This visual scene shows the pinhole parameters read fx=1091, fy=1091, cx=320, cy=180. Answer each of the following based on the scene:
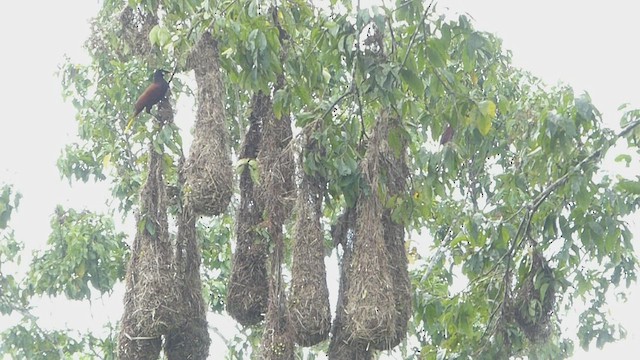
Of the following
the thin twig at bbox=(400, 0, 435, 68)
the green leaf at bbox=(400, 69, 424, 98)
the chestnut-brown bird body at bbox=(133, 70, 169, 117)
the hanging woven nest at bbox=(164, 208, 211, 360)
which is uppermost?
the chestnut-brown bird body at bbox=(133, 70, 169, 117)

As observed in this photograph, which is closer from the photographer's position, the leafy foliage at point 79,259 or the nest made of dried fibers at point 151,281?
the nest made of dried fibers at point 151,281

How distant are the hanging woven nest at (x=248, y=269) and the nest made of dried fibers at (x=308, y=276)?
0.71ft

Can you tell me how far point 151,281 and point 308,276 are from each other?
73 cm

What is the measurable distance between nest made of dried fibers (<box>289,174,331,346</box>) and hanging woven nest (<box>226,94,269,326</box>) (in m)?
0.22

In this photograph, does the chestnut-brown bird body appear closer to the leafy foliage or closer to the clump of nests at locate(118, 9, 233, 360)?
the clump of nests at locate(118, 9, 233, 360)

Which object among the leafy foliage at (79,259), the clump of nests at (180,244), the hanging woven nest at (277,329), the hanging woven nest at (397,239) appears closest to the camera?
the hanging woven nest at (277,329)

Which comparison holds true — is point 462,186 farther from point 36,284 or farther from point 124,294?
point 124,294

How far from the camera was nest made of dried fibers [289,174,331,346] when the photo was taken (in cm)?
437

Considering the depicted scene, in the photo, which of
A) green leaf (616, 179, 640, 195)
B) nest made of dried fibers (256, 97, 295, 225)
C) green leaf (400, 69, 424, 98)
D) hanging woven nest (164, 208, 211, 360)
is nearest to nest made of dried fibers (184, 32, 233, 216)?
nest made of dried fibers (256, 97, 295, 225)

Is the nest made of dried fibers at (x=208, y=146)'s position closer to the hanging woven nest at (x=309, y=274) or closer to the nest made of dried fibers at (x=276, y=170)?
the nest made of dried fibers at (x=276, y=170)

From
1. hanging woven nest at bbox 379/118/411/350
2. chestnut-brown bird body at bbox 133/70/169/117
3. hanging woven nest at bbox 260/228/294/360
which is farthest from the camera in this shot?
chestnut-brown bird body at bbox 133/70/169/117

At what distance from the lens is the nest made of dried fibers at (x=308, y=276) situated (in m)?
4.37

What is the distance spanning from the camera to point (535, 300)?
4922 millimetres

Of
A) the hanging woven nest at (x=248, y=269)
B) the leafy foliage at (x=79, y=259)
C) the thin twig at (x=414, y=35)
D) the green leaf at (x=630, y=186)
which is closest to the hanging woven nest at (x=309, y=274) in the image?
the hanging woven nest at (x=248, y=269)
